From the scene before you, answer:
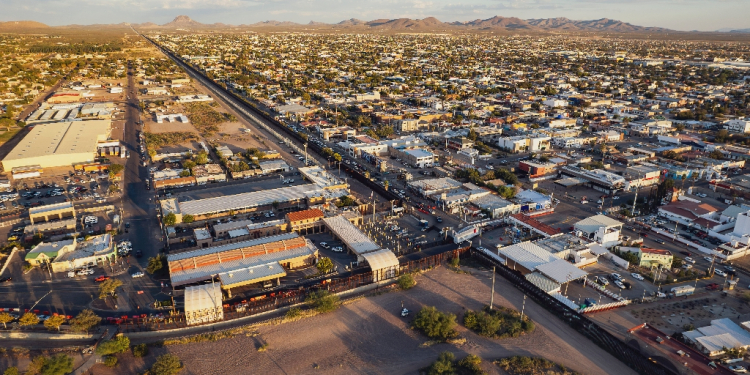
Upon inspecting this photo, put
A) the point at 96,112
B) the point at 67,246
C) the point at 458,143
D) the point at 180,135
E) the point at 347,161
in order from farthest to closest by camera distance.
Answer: the point at 96,112 < the point at 180,135 < the point at 458,143 < the point at 347,161 < the point at 67,246

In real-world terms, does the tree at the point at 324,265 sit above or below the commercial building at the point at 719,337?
above

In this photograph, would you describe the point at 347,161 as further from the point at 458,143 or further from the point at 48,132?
the point at 48,132

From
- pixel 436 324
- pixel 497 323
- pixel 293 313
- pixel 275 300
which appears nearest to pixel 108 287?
pixel 275 300

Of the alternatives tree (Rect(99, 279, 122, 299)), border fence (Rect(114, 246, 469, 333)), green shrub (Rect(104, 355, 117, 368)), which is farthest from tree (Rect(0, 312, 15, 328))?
green shrub (Rect(104, 355, 117, 368))

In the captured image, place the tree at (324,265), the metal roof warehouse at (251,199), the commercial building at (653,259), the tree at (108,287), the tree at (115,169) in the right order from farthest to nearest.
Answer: the tree at (115,169) < the metal roof warehouse at (251,199) < the commercial building at (653,259) < the tree at (324,265) < the tree at (108,287)

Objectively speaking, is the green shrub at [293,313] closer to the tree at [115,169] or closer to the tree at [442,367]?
the tree at [442,367]

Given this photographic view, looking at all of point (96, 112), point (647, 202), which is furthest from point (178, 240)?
point (96, 112)

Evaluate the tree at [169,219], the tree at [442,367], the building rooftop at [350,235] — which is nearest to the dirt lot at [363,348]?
the tree at [442,367]
